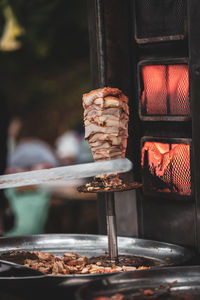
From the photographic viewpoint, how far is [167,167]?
9.42ft

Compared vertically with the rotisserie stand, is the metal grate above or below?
above

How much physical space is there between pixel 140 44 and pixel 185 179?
657 mm

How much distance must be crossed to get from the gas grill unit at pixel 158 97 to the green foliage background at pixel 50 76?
3796mm

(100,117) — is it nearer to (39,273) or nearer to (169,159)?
(169,159)

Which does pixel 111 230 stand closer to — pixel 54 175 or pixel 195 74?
pixel 54 175

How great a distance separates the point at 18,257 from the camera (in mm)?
2824

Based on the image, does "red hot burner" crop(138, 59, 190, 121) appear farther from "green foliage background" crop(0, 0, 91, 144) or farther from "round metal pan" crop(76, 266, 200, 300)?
"green foliage background" crop(0, 0, 91, 144)

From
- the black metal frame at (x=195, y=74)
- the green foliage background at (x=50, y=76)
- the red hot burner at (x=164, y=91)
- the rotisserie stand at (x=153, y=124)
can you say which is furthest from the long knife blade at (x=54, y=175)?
the green foliage background at (x=50, y=76)

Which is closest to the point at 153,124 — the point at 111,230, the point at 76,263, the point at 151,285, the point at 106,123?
the point at 106,123

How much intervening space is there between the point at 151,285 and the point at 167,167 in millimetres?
715

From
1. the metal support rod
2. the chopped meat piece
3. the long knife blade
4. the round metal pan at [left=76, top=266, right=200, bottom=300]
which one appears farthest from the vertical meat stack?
the round metal pan at [left=76, top=266, right=200, bottom=300]

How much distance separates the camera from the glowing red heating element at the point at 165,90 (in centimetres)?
279

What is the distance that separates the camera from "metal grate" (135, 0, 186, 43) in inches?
108

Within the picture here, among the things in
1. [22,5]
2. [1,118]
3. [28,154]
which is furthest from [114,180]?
[28,154]
